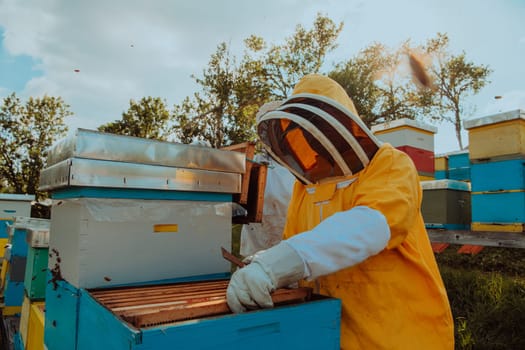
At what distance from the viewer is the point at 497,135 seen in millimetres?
4625

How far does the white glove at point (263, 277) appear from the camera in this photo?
39.1 inches

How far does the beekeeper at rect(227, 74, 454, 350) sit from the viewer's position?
1083 mm

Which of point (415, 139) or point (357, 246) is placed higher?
point (415, 139)

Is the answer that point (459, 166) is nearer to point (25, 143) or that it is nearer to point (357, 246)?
point (357, 246)

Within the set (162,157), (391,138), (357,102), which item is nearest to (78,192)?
(162,157)

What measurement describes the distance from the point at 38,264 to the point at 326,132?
2239 millimetres

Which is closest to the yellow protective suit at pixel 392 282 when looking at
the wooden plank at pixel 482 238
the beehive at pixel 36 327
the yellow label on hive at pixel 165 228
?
the yellow label on hive at pixel 165 228

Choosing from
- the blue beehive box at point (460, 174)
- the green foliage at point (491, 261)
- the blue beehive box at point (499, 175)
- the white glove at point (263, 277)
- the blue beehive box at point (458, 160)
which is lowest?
the green foliage at point (491, 261)

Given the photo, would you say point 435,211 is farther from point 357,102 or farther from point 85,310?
point 357,102

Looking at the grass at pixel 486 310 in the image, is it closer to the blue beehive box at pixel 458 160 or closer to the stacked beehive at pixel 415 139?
the stacked beehive at pixel 415 139

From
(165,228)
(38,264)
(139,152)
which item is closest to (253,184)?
(165,228)

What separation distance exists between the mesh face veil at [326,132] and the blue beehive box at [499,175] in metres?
3.93

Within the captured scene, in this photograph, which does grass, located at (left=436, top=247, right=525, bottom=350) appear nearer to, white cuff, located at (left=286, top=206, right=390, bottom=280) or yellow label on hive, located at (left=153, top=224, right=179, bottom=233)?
white cuff, located at (left=286, top=206, right=390, bottom=280)

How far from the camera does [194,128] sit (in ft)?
53.6
